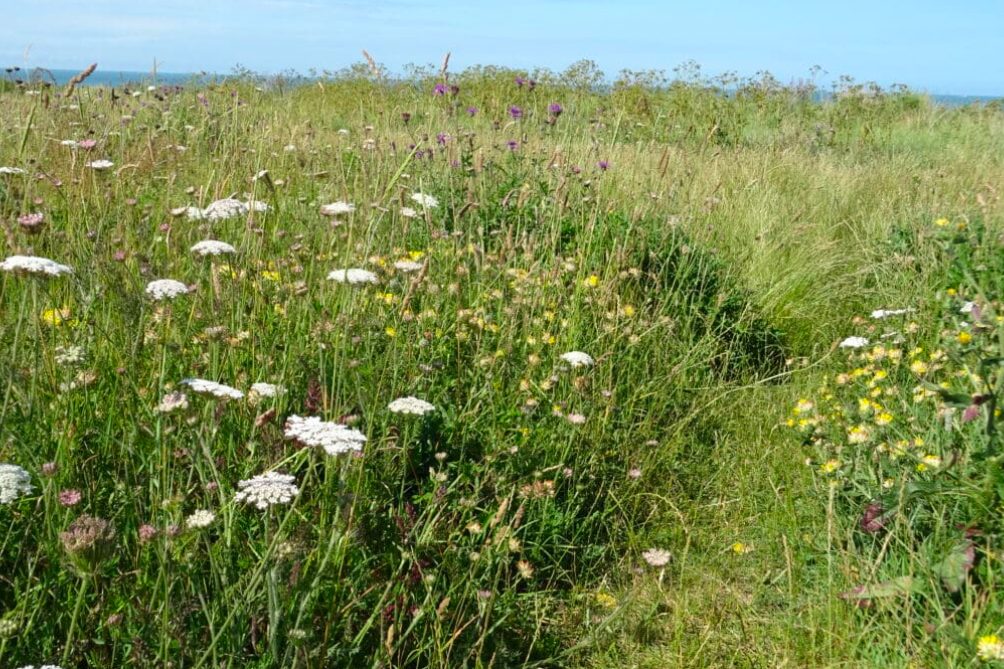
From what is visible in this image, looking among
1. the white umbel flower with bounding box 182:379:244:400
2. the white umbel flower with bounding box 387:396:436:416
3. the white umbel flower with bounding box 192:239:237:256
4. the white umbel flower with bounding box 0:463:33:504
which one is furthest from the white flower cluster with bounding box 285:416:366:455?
the white umbel flower with bounding box 192:239:237:256

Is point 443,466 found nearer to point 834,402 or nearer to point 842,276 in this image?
point 834,402

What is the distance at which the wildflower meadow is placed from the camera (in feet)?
5.50

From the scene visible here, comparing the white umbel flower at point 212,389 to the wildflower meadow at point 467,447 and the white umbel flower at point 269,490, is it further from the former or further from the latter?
the white umbel flower at point 269,490

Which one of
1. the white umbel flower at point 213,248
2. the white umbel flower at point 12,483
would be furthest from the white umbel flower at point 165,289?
the white umbel flower at point 12,483

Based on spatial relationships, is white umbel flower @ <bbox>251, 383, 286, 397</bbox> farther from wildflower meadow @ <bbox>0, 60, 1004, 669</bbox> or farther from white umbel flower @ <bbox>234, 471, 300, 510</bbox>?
white umbel flower @ <bbox>234, 471, 300, 510</bbox>

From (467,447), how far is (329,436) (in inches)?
43.0

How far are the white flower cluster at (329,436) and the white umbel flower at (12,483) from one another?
442mm

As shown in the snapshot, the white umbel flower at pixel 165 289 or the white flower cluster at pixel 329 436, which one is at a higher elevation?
the white umbel flower at pixel 165 289

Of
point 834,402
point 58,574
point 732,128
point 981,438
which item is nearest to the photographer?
point 58,574

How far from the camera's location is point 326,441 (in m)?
1.43

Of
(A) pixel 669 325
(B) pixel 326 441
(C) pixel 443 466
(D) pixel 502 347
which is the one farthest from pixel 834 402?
(B) pixel 326 441

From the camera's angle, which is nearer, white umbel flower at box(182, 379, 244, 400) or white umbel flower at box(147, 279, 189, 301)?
white umbel flower at box(182, 379, 244, 400)

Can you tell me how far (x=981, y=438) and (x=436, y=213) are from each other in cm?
257

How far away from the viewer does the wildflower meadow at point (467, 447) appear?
5.50ft
